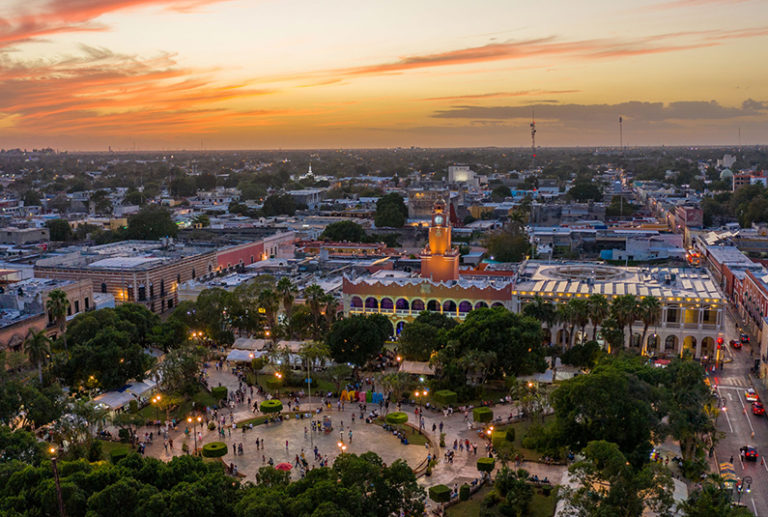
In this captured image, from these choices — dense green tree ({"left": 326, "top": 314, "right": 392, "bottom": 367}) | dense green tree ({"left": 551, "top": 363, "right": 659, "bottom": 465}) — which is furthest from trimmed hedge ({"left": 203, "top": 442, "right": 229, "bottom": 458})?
dense green tree ({"left": 551, "top": 363, "right": 659, "bottom": 465})

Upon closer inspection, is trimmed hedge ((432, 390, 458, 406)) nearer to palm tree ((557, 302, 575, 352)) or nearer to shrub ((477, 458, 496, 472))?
shrub ((477, 458, 496, 472))

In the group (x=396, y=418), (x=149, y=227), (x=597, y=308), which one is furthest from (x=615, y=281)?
(x=149, y=227)

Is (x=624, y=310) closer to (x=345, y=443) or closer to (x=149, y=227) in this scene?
(x=345, y=443)

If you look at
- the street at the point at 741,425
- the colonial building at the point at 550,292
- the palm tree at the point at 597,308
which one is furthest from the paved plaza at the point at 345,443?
the colonial building at the point at 550,292

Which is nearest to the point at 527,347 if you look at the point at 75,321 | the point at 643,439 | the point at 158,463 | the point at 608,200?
the point at 643,439

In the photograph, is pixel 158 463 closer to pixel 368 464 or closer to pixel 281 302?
pixel 368 464

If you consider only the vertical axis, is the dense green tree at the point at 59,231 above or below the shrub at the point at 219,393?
above

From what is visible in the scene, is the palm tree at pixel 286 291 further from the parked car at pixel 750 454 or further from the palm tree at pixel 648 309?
the parked car at pixel 750 454
